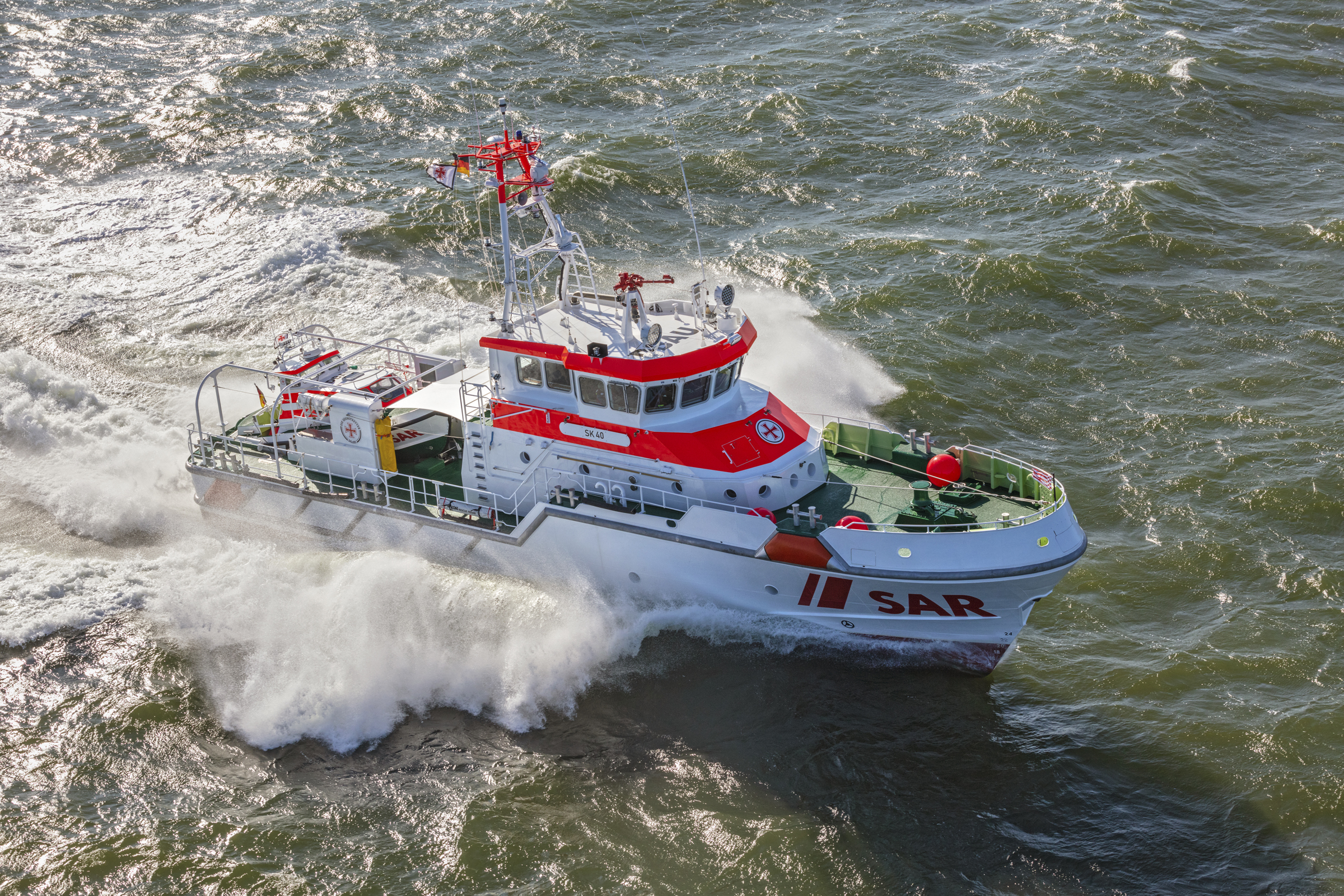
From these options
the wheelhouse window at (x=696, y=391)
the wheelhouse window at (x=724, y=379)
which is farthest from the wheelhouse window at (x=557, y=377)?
the wheelhouse window at (x=724, y=379)

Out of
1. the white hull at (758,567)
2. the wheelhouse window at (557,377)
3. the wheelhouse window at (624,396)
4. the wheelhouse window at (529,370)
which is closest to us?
the white hull at (758,567)

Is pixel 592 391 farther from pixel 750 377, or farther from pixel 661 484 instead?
pixel 750 377

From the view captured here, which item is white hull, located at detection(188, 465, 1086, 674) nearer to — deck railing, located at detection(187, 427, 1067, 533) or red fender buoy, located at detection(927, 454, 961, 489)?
deck railing, located at detection(187, 427, 1067, 533)

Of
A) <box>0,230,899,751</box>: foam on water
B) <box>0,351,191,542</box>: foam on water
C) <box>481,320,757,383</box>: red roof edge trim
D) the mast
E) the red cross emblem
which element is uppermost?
the mast

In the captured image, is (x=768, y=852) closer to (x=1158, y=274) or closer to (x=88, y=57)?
(x=1158, y=274)

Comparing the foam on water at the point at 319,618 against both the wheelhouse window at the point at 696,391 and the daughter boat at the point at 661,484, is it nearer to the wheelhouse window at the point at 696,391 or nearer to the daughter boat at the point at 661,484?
the daughter boat at the point at 661,484

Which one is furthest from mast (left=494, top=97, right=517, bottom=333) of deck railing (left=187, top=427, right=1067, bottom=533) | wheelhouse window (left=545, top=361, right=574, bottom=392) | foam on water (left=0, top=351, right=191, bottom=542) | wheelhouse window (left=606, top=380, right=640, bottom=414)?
foam on water (left=0, top=351, right=191, bottom=542)
